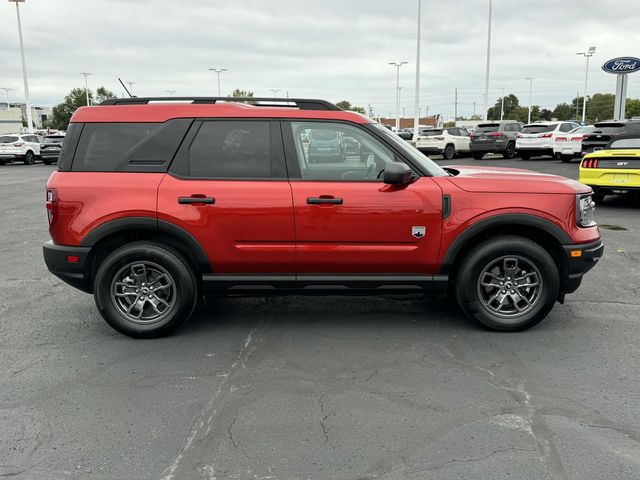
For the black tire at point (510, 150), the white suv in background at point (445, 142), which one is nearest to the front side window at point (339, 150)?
the black tire at point (510, 150)

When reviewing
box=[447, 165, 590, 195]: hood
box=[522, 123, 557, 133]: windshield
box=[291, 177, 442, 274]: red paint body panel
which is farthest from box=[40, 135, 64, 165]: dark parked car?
box=[447, 165, 590, 195]: hood

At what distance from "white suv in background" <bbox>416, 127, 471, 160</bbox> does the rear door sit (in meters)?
24.4

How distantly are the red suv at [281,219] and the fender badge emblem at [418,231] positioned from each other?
1cm

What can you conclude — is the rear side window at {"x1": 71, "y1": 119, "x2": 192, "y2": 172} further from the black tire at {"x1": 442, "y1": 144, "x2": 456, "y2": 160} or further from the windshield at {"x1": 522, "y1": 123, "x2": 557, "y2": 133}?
the black tire at {"x1": 442, "y1": 144, "x2": 456, "y2": 160}

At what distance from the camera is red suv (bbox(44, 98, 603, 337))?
4.45 meters

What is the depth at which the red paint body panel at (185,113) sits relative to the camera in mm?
4594

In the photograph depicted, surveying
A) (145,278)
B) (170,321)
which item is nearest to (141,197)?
(145,278)

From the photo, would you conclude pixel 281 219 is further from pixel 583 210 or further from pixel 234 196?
pixel 583 210

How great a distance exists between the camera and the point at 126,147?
4.58 m

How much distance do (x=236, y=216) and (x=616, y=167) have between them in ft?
28.2

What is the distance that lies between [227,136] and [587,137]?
52.8 feet

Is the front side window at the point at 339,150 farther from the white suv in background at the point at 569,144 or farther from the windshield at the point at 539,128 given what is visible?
the windshield at the point at 539,128

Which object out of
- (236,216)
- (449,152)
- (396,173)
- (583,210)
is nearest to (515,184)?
(583,210)

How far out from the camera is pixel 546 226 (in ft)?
14.8
